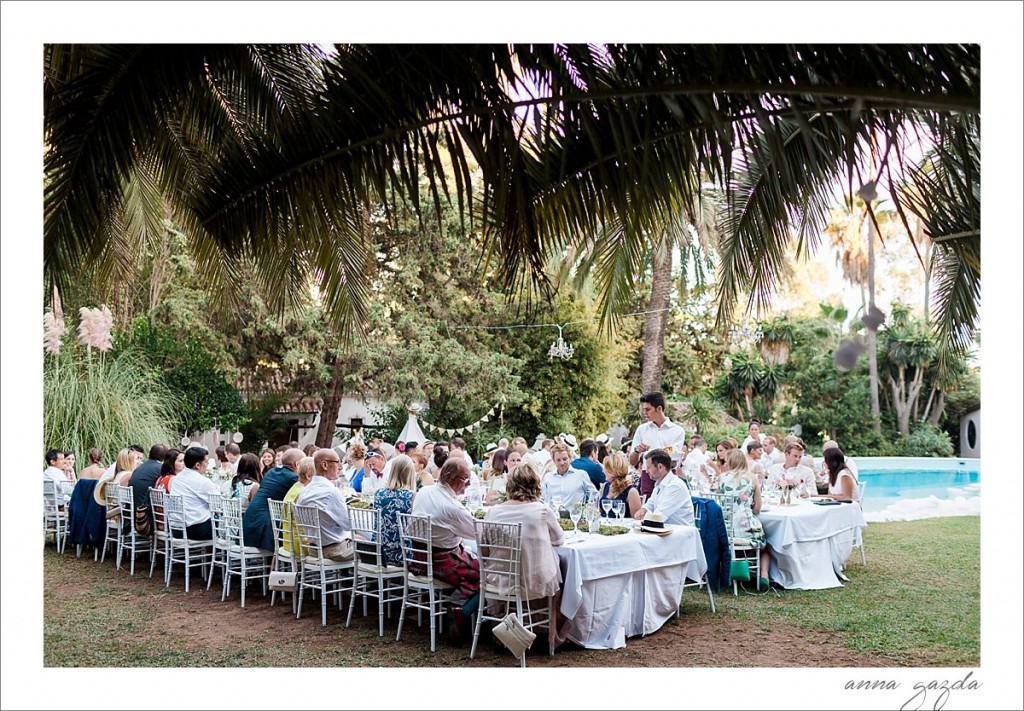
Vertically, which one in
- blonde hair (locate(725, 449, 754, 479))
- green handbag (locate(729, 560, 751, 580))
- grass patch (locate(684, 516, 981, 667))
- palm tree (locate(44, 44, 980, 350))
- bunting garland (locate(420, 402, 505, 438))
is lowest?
grass patch (locate(684, 516, 981, 667))

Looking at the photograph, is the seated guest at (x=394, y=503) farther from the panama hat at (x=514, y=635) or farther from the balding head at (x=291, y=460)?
the balding head at (x=291, y=460)

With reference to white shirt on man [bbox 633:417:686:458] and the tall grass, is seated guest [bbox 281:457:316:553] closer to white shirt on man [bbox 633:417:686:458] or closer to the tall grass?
white shirt on man [bbox 633:417:686:458]

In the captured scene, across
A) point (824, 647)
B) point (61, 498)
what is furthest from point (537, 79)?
point (61, 498)

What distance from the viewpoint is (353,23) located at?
4.13 metres

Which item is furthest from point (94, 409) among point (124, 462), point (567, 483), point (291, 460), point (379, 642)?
point (379, 642)

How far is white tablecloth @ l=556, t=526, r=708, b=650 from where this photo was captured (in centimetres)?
643

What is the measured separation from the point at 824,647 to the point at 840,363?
3.05 m

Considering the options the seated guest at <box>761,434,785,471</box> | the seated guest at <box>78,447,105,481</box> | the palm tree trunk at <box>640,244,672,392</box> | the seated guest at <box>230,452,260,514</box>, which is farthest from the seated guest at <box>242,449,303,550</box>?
the palm tree trunk at <box>640,244,672,392</box>

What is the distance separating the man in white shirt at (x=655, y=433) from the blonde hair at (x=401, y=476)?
345 cm

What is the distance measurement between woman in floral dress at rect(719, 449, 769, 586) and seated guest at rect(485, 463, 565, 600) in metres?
3.05

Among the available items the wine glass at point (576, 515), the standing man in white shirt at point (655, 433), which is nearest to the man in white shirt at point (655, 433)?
the standing man in white shirt at point (655, 433)
